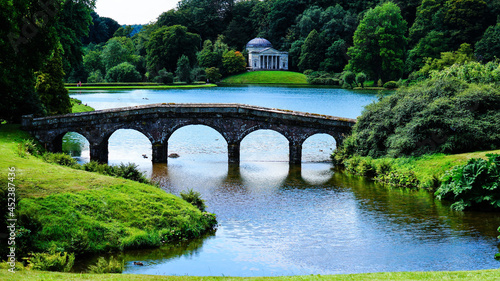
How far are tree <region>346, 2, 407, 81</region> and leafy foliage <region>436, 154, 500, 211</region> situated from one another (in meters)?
87.8

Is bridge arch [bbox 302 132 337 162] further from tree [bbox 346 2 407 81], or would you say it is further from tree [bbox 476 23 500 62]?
tree [bbox 346 2 407 81]

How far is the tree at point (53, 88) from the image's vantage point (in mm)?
45688

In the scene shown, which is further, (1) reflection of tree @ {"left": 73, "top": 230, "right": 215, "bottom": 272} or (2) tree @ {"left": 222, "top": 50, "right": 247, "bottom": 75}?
(2) tree @ {"left": 222, "top": 50, "right": 247, "bottom": 75}

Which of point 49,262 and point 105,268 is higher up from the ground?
point 49,262

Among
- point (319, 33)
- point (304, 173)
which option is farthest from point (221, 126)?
point (319, 33)

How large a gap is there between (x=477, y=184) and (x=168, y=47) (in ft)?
364

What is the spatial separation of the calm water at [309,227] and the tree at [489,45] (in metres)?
68.3

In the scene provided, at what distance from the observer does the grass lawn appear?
139788mm

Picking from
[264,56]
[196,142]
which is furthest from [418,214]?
[264,56]

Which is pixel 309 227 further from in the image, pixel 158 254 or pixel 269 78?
pixel 269 78

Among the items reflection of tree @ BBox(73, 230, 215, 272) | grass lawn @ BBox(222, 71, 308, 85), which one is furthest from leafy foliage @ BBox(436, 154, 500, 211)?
grass lawn @ BBox(222, 71, 308, 85)

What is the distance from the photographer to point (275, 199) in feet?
100

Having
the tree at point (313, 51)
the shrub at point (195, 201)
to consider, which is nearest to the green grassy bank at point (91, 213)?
the shrub at point (195, 201)

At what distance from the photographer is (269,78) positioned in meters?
145
